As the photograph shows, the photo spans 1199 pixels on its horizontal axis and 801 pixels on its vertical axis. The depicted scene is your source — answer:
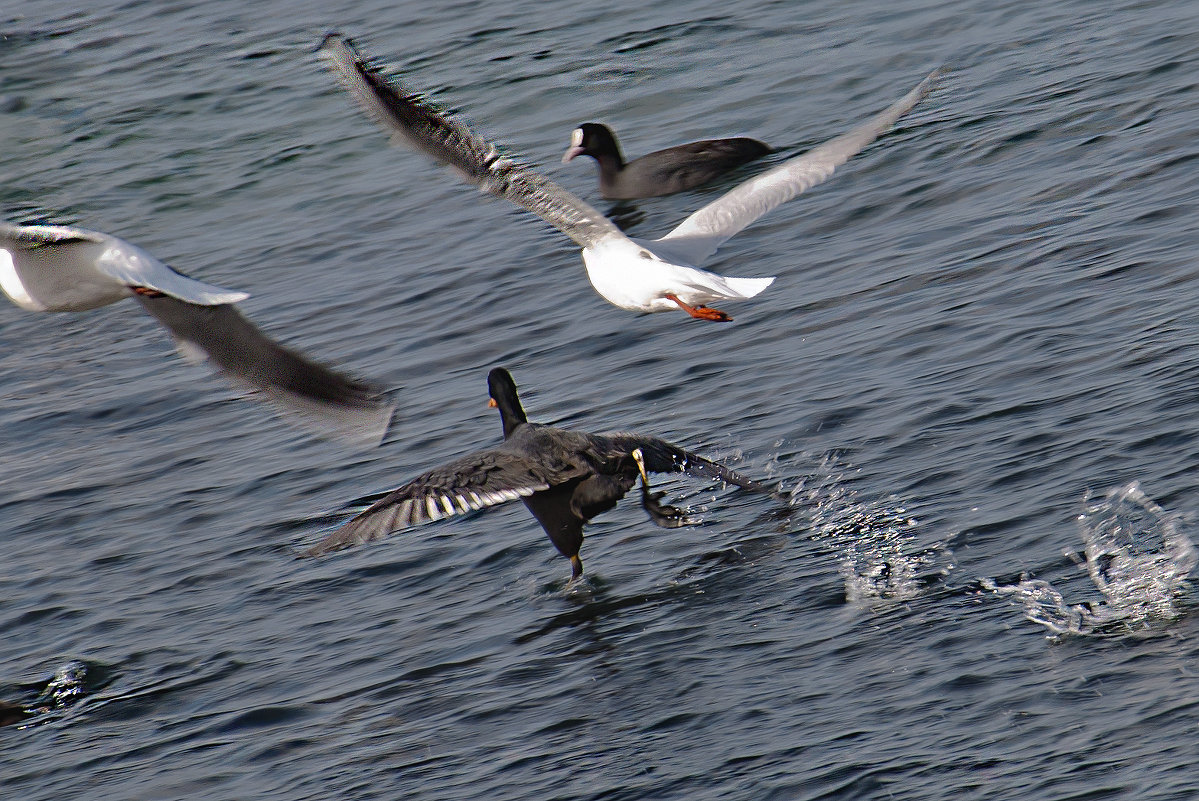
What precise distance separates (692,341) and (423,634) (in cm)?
295

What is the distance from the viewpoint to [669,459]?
6.83 m

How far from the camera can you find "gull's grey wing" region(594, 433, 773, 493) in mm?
6762

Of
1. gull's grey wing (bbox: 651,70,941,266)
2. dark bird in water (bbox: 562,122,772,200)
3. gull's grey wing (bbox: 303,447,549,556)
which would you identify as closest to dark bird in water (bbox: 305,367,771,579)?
gull's grey wing (bbox: 303,447,549,556)

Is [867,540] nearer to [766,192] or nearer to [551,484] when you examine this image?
[551,484]

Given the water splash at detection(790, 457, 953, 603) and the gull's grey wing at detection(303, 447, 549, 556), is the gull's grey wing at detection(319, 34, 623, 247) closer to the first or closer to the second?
the gull's grey wing at detection(303, 447, 549, 556)

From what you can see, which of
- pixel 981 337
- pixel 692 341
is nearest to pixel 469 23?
pixel 692 341

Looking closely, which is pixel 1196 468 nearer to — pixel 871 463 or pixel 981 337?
pixel 871 463

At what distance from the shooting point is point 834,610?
232 inches

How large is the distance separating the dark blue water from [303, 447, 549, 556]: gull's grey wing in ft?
1.32

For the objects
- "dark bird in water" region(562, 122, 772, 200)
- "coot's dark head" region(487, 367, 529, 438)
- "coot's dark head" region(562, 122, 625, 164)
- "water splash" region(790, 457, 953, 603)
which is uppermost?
"coot's dark head" region(562, 122, 625, 164)

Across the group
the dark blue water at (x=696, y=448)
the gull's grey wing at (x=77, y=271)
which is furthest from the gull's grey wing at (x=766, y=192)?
the gull's grey wing at (x=77, y=271)

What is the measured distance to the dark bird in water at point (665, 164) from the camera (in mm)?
11102

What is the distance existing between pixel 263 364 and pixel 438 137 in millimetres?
1257

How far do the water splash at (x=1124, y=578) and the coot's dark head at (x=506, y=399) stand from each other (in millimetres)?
2374
